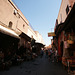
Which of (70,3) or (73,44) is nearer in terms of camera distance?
(73,44)

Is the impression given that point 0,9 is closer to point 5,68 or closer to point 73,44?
point 5,68

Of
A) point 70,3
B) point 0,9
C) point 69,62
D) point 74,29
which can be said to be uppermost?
point 70,3

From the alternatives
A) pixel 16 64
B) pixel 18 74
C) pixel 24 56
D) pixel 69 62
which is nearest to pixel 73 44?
pixel 69 62

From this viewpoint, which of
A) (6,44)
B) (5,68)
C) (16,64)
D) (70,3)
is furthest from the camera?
(70,3)

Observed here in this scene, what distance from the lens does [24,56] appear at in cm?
909

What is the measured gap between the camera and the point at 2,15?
7914 mm

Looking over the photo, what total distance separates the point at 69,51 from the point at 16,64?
5.61 metres

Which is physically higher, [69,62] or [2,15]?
[2,15]

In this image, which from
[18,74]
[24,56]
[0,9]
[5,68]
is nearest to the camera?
[18,74]

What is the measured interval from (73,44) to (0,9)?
366 inches

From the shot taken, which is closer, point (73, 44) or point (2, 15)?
point (73, 44)

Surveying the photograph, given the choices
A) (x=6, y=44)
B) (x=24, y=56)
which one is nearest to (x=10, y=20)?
(x=6, y=44)

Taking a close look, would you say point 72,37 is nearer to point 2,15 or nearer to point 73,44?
point 73,44

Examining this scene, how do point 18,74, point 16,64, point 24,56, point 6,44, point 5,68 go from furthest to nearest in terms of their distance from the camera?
point 24,56
point 6,44
point 16,64
point 5,68
point 18,74
